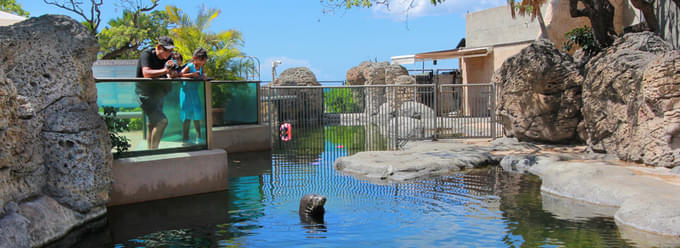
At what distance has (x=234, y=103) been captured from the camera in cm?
1296

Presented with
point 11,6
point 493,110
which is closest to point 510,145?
point 493,110

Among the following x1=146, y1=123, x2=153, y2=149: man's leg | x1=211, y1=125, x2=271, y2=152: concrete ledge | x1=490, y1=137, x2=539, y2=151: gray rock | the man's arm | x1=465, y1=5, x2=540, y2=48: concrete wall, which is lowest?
x1=490, y1=137, x2=539, y2=151: gray rock

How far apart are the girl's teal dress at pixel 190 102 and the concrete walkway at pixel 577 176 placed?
3.07m

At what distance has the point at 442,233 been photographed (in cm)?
590

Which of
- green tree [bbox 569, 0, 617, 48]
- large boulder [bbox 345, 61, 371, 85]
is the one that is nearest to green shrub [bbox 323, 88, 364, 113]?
green tree [bbox 569, 0, 617, 48]

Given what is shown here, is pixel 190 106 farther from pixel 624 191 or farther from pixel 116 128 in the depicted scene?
pixel 624 191

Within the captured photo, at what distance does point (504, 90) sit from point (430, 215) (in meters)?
8.36

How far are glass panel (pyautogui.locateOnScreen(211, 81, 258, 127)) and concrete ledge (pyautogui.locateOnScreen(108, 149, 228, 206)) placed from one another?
421cm

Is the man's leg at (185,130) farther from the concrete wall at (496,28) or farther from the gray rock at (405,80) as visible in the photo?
the gray rock at (405,80)

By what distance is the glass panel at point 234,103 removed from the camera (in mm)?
12500

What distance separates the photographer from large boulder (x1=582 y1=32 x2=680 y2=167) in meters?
8.90

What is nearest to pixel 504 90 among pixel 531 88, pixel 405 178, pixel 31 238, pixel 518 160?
pixel 531 88

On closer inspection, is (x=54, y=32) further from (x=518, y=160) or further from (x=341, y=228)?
(x=518, y=160)

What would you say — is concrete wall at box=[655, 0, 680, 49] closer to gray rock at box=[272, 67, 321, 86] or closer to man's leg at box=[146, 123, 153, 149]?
man's leg at box=[146, 123, 153, 149]
